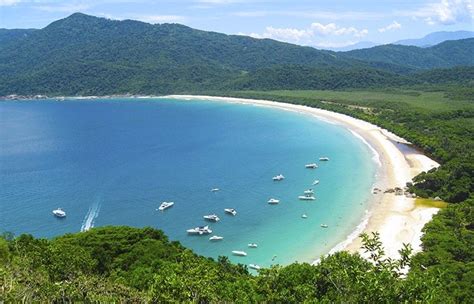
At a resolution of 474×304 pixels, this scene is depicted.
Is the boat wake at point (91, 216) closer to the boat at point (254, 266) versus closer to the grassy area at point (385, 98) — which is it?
the boat at point (254, 266)

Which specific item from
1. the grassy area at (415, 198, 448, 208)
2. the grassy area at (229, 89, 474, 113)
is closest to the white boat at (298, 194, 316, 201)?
the grassy area at (415, 198, 448, 208)

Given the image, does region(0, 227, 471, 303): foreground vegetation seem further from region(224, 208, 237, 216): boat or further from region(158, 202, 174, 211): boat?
region(158, 202, 174, 211): boat

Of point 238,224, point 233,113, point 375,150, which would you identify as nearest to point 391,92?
point 233,113

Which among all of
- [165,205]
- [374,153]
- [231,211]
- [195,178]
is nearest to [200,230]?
Result: [231,211]

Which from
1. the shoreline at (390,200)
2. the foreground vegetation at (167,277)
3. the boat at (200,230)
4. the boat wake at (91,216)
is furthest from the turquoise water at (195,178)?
the foreground vegetation at (167,277)

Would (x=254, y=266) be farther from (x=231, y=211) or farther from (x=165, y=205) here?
(x=165, y=205)
